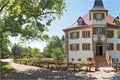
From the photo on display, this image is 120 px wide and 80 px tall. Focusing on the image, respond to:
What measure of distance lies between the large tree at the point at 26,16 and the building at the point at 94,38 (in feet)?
50.6

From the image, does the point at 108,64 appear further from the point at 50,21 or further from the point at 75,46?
the point at 50,21

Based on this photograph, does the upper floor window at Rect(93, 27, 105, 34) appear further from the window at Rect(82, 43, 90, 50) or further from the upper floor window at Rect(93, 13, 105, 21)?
the window at Rect(82, 43, 90, 50)

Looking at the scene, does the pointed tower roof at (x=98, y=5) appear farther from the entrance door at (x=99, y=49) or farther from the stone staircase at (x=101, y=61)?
the stone staircase at (x=101, y=61)

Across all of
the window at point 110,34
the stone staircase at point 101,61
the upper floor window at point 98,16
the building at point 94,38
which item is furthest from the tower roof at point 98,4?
the stone staircase at point 101,61

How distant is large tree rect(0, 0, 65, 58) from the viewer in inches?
1137

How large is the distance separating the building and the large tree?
1544 cm

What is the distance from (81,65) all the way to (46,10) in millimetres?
8465

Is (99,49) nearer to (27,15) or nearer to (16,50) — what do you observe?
(27,15)

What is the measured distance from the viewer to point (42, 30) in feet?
101

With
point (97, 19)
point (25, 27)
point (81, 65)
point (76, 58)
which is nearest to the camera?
point (25, 27)

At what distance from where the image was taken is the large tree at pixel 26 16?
1137 inches

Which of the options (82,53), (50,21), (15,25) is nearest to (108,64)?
(82,53)

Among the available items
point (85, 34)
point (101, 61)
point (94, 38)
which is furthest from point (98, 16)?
point (101, 61)

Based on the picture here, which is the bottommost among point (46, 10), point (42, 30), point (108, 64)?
point (108, 64)
